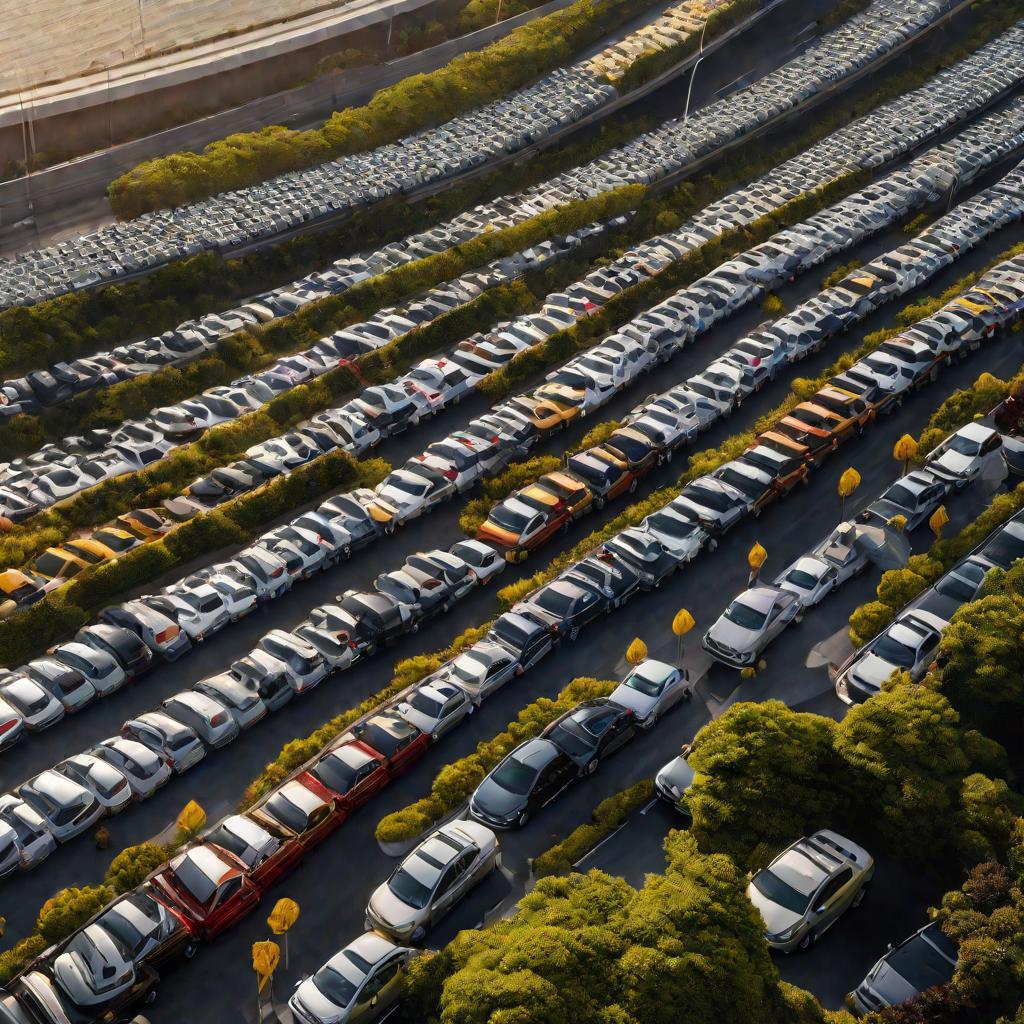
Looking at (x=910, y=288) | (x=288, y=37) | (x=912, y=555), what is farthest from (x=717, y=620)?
(x=288, y=37)

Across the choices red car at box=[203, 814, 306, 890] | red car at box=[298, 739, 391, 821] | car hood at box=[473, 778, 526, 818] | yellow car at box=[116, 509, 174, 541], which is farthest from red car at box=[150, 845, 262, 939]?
yellow car at box=[116, 509, 174, 541]

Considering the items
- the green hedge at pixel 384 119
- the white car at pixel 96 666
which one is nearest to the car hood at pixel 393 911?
the white car at pixel 96 666

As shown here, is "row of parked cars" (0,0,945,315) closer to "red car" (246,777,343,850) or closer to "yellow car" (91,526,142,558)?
"yellow car" (91,526,142,558)

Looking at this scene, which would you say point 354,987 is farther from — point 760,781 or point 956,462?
point 956,462

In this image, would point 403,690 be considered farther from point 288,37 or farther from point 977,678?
point 288,37

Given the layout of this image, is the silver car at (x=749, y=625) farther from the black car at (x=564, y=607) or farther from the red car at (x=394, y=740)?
the red car at (x=394, y=740)
